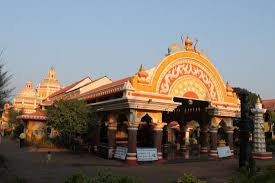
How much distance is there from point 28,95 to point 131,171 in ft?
202

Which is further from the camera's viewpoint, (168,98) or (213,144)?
(213,144)

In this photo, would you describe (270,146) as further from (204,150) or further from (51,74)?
(51,74)

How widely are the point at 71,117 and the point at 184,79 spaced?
854 cm

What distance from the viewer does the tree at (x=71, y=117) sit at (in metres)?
24.4

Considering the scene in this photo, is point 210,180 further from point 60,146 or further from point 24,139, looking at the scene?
point 24,139

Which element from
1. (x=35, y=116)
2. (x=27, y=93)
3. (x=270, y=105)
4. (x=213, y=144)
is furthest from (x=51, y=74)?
(x=213, y=144)

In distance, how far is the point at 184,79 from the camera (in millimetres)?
22938

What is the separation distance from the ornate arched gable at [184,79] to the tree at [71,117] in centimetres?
584

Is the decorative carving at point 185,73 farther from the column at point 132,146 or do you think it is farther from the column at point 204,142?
the column at point 204,142

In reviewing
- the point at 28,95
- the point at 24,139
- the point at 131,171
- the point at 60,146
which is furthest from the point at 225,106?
the point at 28,95

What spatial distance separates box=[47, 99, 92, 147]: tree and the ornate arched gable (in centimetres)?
584

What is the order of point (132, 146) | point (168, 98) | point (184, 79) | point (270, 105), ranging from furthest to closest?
point (270, 105) → point (184, 79) → point (168, 98) → point (132, 146)

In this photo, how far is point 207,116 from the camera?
1043 inches

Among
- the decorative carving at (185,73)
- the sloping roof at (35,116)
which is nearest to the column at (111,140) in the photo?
the decorative carving at (185,73)
